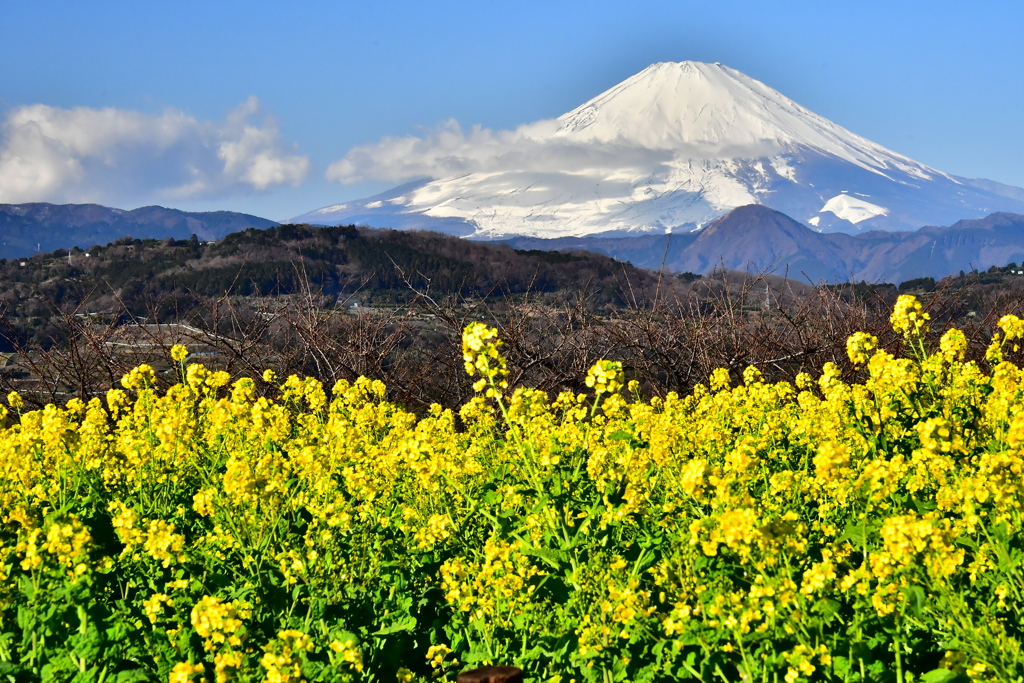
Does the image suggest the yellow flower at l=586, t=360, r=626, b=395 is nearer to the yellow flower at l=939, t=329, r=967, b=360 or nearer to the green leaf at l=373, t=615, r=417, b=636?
the green leaf at l=373, t=615, r=417, b=636

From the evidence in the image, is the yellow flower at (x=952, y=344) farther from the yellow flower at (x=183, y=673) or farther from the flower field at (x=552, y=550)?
the yellow flower at (x=183, y=673)

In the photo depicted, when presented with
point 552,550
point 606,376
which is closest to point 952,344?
point 606,376

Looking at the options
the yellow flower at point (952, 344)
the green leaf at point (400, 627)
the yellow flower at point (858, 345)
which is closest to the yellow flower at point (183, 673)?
the green leaf at point (400, 627)

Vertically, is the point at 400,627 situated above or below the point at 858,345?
below

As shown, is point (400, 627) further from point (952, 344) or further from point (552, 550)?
point (952, 344)

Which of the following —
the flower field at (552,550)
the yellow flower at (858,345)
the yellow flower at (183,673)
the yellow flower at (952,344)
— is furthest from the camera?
the yellow flower at (858,345)

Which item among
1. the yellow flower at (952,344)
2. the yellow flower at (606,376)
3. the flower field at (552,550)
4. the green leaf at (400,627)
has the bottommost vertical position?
the green leaf at (400,627)

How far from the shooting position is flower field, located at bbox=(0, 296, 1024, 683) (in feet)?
10.1

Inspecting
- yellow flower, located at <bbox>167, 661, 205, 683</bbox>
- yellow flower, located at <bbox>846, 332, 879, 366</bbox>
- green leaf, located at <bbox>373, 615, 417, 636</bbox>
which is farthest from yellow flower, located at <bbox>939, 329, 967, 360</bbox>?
yellow flower, located at <bbox>167, 661, 205, 683</bbox>

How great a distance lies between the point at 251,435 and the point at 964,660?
4.55 m

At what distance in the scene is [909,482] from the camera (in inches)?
152

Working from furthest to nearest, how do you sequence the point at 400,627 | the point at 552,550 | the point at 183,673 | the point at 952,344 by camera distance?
the point at 952,344
the point at 552,550
the point at 400,627
the point at 183,673

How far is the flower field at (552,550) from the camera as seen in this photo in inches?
121

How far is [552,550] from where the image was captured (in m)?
4.12
